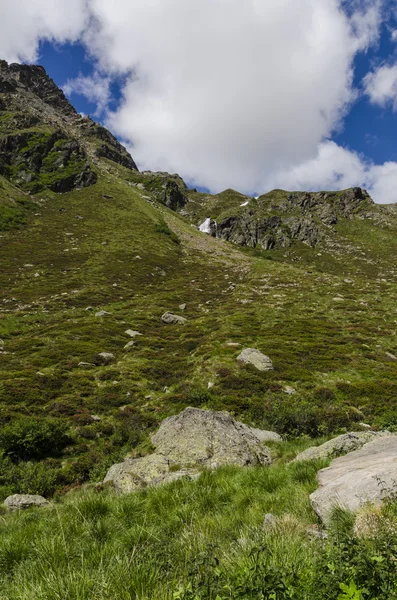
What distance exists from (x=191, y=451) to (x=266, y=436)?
4.12 meters

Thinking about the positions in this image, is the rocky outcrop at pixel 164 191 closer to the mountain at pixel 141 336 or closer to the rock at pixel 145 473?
the mountain at pixel 141 336

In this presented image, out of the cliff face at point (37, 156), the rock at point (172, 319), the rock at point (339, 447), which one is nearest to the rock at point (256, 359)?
the rock at point (172, 319)

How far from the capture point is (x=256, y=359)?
75.0 feet

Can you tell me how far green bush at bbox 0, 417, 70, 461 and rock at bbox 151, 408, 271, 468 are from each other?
4.56 metres

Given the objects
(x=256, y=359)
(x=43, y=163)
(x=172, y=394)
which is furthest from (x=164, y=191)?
(x=172, y=394)

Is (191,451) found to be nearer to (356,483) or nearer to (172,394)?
(356,483)

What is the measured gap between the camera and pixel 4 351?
25266 millimetres

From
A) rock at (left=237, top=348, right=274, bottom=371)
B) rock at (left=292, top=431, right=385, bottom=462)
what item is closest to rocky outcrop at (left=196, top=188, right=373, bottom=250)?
rock at (left=237, top=348, right=274, bottom=371)

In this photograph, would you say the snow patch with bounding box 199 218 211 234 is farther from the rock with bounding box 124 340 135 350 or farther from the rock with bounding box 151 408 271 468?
the rock with bounding box 151 408 271 468

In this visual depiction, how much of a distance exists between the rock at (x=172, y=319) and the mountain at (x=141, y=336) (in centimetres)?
157

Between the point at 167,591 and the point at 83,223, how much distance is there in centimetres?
8385

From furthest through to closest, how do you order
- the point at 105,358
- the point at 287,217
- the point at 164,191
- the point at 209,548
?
the point at 164,191 → the point at 287,217 → the point at 105,358 → the point at 209,548

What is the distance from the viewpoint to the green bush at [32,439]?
1307 cm

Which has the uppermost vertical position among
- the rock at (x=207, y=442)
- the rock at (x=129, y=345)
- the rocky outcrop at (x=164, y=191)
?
the rocky outcrop at (x=164, y=191)
